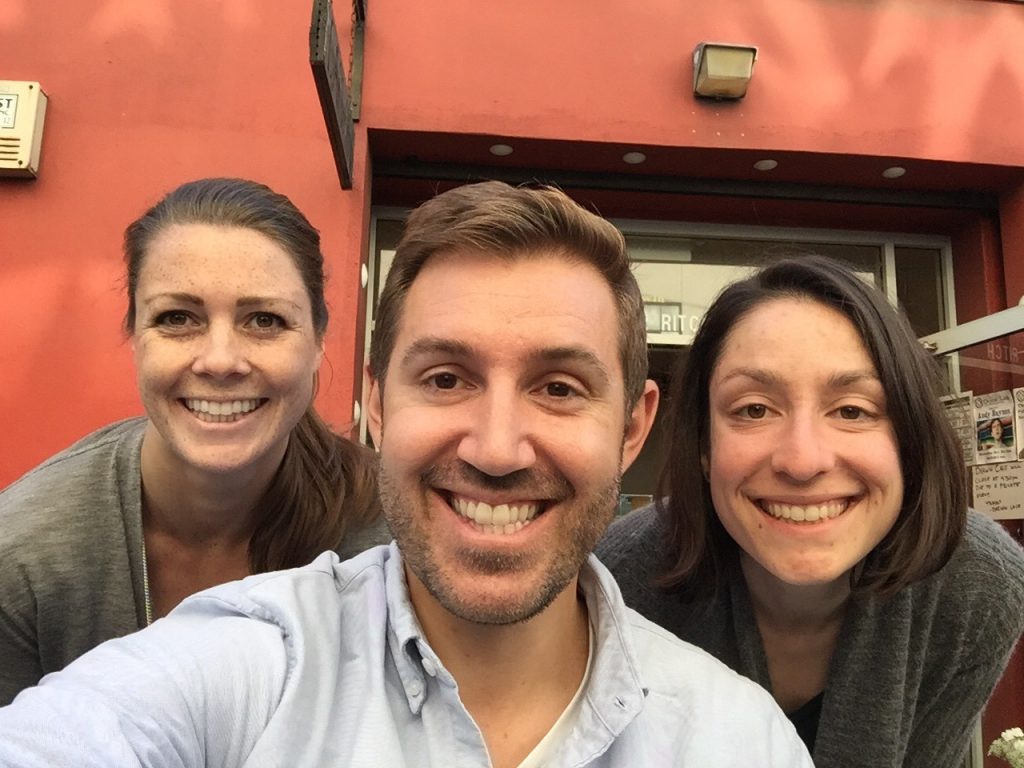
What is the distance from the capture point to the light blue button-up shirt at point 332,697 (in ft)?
2.91

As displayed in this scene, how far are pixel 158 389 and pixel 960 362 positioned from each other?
3636 millimetres

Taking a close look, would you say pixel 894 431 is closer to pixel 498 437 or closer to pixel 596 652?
pixel 596 652

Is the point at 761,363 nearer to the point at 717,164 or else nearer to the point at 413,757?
the point at 413,757

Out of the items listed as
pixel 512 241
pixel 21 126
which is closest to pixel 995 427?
pixel 512 241

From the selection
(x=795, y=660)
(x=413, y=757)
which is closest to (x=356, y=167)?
(x=795, y=660)

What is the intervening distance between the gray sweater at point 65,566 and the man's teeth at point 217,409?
0.72 ft

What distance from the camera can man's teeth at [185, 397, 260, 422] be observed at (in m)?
1.72

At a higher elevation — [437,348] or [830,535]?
[437,348]

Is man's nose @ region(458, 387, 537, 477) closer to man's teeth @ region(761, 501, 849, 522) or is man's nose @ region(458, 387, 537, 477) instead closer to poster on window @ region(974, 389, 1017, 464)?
man's teeth @ region(761, 501, 849, 522)

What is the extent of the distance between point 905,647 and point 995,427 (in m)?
2.47

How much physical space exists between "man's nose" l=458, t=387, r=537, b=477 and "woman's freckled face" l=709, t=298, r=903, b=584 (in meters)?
0.68

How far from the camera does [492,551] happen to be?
1174mm

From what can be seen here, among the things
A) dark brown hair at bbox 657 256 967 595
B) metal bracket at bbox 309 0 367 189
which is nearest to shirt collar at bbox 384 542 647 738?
dark brown hair at bbox 657 256 967 595

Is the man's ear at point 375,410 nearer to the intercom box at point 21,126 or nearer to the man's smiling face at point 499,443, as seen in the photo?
the man's smiling face at point 499,443
